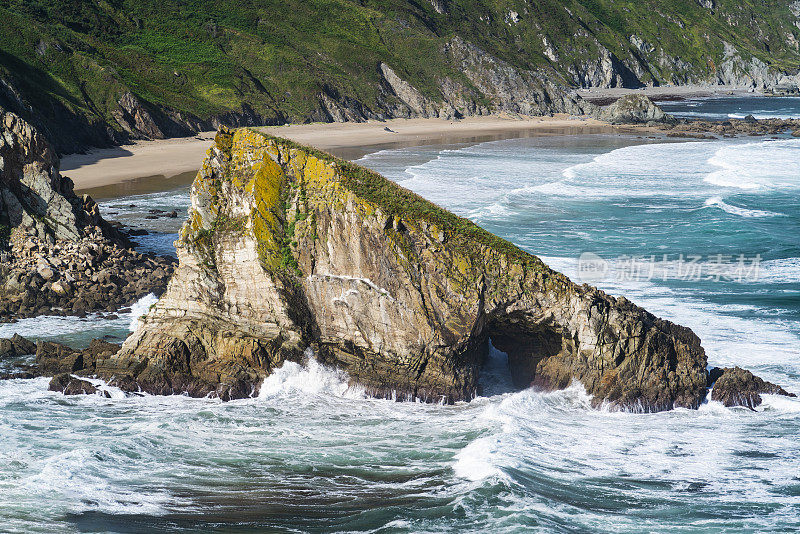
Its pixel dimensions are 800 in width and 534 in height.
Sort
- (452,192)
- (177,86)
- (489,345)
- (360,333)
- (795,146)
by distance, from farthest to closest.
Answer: (177,86) → (795,146) → (452,192) → (489,345) → (360,333)

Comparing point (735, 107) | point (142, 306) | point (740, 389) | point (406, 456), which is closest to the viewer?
point (406, 456)

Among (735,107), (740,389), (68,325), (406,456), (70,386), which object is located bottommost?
(406,456)

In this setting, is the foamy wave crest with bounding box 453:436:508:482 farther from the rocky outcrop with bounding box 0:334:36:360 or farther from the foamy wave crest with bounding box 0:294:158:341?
the rocky outcrop with bounding box 0:334:36:360

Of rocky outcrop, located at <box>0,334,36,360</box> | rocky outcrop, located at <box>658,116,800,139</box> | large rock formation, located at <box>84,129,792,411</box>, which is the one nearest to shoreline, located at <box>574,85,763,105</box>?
rocky outcrop, located at <box>658,116,800,139</box>

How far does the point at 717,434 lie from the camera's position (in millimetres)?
15211

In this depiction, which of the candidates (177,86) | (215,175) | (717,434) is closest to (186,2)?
(177,86)

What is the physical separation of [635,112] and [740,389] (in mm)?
88897

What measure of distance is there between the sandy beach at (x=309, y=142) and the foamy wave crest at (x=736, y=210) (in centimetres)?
3088

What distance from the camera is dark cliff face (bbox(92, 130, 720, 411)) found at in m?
16.2

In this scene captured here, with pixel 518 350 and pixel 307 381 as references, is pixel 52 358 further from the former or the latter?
pixel 518 350

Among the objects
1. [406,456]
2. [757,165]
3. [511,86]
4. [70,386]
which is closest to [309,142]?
[757,165]

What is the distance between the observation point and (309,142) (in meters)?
74.6

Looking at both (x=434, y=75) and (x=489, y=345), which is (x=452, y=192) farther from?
(x=434, y=75)

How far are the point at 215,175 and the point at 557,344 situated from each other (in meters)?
8.58
